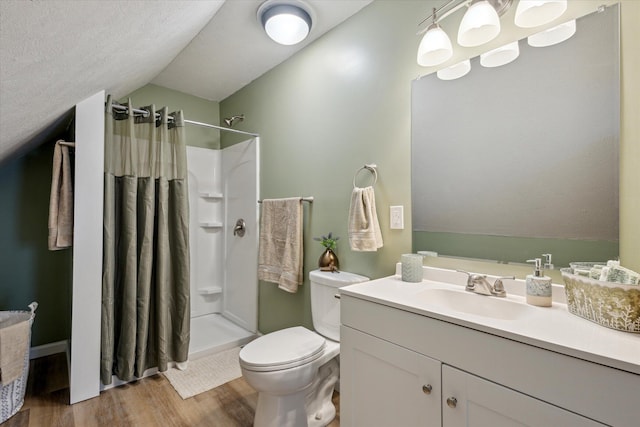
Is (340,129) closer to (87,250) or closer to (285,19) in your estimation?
(285,19)

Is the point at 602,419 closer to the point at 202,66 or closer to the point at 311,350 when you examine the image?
the point at 311,350

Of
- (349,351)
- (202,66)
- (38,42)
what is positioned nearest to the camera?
(38,42)

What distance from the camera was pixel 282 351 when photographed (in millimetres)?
1452

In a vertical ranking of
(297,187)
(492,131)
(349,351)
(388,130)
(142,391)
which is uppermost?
(388,130)

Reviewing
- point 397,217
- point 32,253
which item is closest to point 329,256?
point 397,217

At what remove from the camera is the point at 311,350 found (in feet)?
4.81

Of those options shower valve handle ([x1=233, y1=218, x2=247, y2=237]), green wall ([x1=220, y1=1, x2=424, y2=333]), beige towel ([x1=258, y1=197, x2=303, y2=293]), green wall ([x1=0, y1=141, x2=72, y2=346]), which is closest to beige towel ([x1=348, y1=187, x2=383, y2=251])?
green wall ([x1=220, y1=1, x2=424, y2=333])

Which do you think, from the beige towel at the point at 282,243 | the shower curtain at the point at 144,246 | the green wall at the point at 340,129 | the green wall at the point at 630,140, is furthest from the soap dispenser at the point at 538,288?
the shower curtain at the point at 144,246

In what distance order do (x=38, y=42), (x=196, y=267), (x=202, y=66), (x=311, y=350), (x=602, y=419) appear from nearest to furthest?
(x=602, y=419) < (x=38, y=42) < (x=311, y=350) < (x=202, y=66) < (x=196, y=267)

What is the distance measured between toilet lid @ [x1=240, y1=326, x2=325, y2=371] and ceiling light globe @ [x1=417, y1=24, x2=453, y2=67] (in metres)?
1.52

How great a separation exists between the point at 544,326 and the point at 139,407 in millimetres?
2098

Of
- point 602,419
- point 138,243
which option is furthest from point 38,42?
point 602,419

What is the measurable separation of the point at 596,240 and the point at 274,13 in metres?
1.95

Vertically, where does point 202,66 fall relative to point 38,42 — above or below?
above
